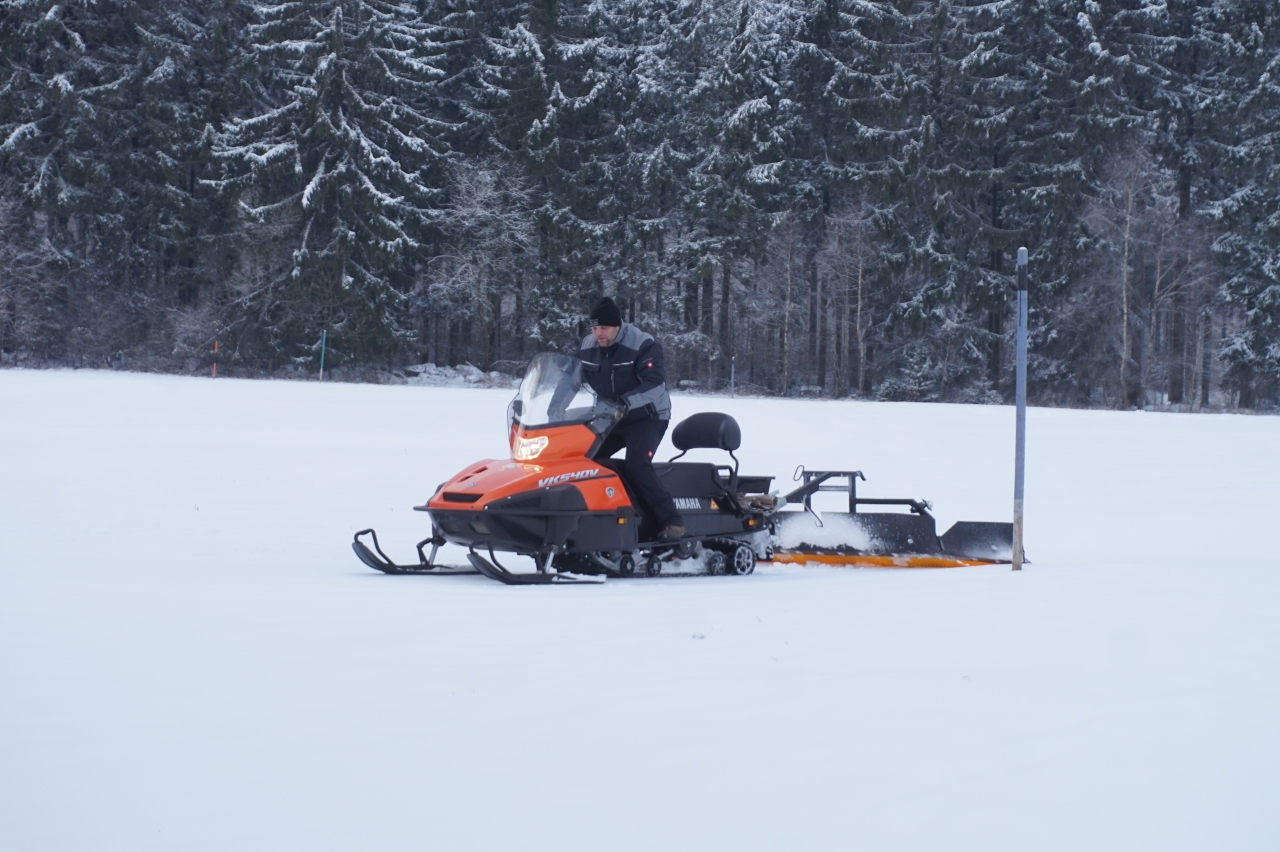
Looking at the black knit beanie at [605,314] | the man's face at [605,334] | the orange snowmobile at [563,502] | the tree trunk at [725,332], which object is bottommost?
the orange snowmobile at [563,502]

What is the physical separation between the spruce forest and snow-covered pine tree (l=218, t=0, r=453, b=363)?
0.31 ft

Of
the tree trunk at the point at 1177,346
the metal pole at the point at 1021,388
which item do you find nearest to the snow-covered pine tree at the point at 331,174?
the tree trunk at the point at 1177,346

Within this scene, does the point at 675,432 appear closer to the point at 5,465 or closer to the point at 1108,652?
the point at 1108,652

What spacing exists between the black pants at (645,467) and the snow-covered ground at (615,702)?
571 millimetres

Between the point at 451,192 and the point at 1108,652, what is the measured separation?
3355 centimetres

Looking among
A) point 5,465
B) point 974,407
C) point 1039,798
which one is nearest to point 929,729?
point 1039,798

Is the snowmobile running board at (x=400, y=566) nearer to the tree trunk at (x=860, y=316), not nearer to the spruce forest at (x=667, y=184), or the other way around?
the spruce forest at (x=667, y=184)

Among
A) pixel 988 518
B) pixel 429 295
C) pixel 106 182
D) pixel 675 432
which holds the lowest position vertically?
→ pixel 988 518

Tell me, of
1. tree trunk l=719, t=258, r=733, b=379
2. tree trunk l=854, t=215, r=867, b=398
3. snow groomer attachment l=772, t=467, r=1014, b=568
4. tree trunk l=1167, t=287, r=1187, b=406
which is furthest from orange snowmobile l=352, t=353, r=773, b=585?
tree trunk l=1167, t=287, r=1187, b=406

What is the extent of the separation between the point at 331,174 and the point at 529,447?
88.0 feet

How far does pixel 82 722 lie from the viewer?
367 cm

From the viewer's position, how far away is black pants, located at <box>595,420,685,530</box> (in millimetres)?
7699

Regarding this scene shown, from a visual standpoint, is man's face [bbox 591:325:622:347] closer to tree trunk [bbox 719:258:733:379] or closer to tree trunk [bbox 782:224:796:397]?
tree trunk [bbox 782:224:796:397]

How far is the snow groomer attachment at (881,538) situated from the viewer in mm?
8891
